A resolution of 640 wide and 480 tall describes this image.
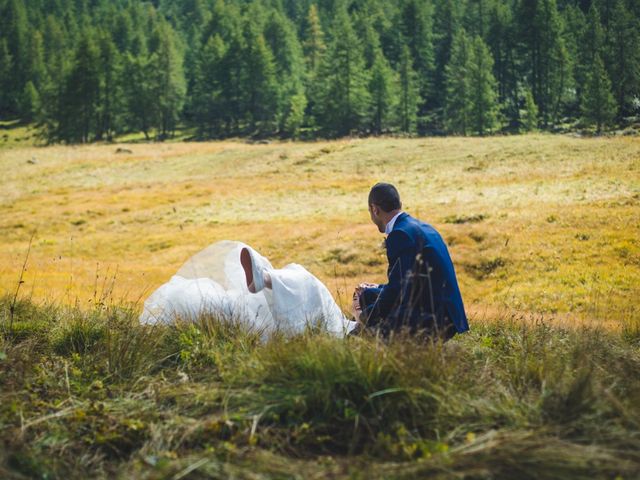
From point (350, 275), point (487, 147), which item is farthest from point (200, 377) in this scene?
point (487, 147)

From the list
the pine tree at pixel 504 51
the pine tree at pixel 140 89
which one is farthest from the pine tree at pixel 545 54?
the pine tree at pixel 140 89

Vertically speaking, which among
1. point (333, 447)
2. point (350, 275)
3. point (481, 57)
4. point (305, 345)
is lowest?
point (350, 275)

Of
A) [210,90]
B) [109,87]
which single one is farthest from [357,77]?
[109,87]

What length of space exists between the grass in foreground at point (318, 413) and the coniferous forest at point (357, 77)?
66146 millimetres

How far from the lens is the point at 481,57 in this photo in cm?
7856

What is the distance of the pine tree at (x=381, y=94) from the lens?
268 ft

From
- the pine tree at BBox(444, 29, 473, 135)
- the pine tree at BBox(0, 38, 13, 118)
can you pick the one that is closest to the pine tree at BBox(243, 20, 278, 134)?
the pine tree at BBox(444, 29, 473, 135)

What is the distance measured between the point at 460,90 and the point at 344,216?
60.2m

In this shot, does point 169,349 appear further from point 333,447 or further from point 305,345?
point 333,447

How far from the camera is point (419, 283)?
518 centimetres

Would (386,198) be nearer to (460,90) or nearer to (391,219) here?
(391,219)

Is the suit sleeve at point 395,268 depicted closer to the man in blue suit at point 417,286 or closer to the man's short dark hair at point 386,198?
the man in blue suit at point 417,286

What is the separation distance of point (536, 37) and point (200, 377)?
97.1 metres

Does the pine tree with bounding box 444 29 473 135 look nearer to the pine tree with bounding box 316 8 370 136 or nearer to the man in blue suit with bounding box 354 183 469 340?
the pine tree with bounding box 316 8 370 136
